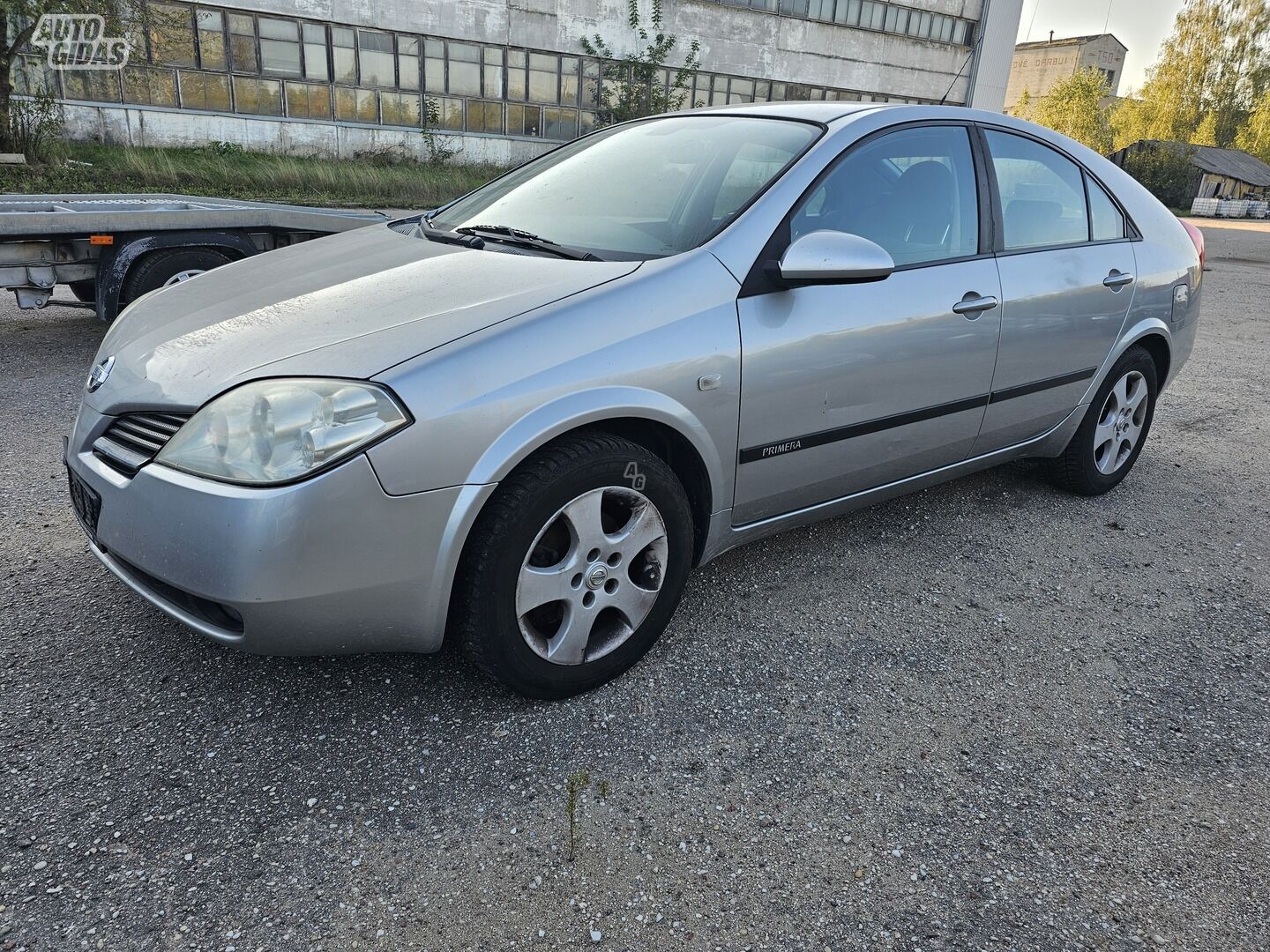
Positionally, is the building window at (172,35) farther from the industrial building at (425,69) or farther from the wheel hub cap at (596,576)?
the wheel hub cap at (596,576)

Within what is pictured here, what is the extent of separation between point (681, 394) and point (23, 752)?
6.03ft

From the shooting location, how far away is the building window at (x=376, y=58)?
24812 millimetres

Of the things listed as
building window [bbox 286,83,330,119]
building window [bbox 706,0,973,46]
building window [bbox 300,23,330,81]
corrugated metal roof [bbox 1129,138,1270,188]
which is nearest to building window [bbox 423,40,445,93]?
building window [bbox 300,23,330,81]

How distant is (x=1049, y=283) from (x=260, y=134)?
24995mm

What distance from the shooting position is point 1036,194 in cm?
355

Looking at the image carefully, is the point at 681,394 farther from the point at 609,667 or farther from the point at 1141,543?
the point at 1141,543

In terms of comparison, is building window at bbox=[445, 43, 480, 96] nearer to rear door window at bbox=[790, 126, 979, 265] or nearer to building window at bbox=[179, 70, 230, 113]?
building window at bbox=[179, 70, 230, 113]

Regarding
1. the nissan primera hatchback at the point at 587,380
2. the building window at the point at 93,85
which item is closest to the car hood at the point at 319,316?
the nissan primera hatchback at the point at 587,380

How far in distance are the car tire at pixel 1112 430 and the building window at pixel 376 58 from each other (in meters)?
25.6

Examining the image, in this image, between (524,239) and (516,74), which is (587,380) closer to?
(524,239)

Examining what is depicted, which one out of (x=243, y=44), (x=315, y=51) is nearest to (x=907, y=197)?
(x=243, y=44)

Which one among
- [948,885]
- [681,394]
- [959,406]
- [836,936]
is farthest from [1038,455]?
[836,936]

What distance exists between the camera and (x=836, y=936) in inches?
69.8

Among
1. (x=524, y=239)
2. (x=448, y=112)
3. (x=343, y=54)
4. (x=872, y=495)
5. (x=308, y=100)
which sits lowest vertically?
(x=872, y=495)
